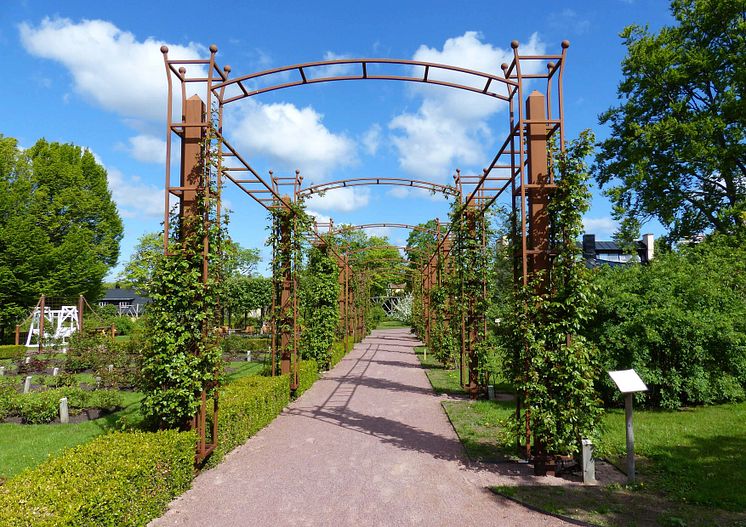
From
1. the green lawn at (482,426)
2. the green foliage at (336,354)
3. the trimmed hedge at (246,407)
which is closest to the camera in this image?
the trimmed hedge at (246,407)

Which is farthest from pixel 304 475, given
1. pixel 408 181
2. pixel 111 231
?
pixel 111 231

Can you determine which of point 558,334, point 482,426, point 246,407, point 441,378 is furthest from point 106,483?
point 441,378

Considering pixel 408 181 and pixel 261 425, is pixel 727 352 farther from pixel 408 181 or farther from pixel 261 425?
pixel 261 425

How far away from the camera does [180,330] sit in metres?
5.30

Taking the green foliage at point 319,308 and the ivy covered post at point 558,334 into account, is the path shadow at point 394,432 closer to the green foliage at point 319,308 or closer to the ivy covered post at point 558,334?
the ivy covered post at point 558,334

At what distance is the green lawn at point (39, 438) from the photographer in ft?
20.2

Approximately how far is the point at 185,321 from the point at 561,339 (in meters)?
4.29

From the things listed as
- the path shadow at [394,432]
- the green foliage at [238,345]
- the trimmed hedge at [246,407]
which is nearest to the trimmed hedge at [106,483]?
the trimmed hedge at [246,407]

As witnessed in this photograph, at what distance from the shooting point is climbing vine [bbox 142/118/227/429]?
5258mm

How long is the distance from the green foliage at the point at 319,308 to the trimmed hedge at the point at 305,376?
1.67 metres

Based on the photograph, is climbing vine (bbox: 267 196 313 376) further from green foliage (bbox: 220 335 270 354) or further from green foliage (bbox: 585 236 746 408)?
green foliage (bbox: 220 335 270 354)

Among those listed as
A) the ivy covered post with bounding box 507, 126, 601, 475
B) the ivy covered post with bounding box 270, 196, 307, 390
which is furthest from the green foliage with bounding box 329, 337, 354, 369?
the ivy covered post with bounding box 507, 126, 601, 475

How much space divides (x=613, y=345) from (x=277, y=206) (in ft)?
22.9

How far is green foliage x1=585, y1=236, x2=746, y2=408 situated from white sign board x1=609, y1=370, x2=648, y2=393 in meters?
2.83
